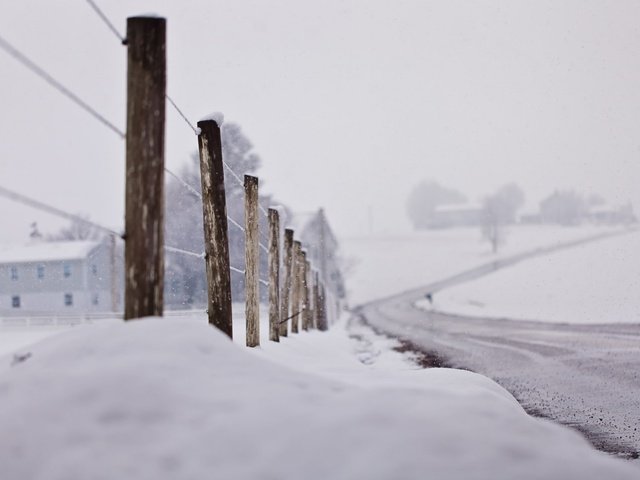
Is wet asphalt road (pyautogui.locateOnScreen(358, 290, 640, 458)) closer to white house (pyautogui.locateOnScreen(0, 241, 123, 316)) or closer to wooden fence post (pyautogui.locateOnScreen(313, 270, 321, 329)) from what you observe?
wooden fence post (pyautogui.locateOnScreen(313, 270, 321, 329))

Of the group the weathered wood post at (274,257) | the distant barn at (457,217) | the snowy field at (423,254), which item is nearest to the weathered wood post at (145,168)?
the weathered wood post at (274,257)

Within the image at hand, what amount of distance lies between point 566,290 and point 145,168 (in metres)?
30.8

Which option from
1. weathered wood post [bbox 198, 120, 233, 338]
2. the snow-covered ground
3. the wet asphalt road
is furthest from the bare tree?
the snow-covered ground

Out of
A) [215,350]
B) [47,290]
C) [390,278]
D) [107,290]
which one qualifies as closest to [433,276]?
[390,278]

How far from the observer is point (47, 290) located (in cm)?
4303

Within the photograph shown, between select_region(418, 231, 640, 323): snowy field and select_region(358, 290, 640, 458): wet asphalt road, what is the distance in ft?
19.6

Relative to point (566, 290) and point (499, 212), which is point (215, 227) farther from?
point (499, 212)

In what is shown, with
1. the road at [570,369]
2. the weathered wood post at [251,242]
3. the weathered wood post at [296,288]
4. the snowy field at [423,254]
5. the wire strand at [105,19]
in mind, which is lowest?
the snowy field at [423,254]

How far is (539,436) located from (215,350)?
50.9 inches

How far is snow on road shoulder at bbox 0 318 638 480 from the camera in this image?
67.2 inches

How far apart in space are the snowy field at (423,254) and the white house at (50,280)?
77.9ft

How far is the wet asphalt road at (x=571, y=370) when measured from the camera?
5059 mm

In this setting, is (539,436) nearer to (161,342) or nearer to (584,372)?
(161,342)

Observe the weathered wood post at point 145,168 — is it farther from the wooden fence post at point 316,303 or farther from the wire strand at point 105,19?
the wooden fence post at point 316,303
